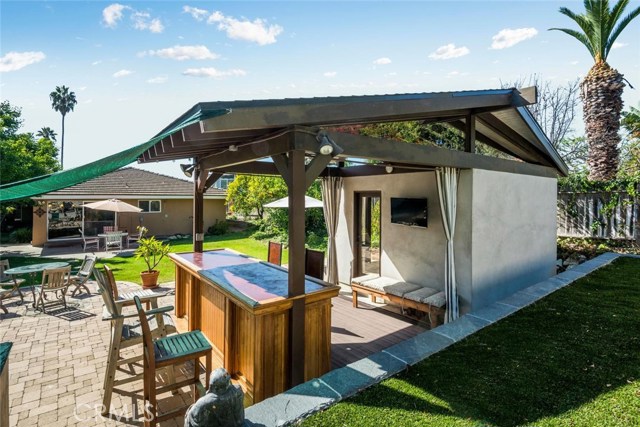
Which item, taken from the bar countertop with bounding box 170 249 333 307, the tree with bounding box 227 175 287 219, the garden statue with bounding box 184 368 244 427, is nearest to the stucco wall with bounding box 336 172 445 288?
the bar countertop with bounding box 170 249 333 307

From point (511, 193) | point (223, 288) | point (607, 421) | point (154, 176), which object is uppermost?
point (154, 176)

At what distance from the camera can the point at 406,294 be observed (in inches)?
249

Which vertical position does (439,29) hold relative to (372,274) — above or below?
above

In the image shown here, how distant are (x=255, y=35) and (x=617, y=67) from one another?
11612 millimetres

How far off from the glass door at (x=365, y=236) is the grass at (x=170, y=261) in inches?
142

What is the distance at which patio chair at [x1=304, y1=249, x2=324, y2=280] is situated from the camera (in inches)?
234

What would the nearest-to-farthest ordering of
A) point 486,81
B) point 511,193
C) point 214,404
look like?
1. point 214,404
2. point 511,193
3. point 486,81

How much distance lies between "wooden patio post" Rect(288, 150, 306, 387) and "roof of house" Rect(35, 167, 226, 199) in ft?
53.4

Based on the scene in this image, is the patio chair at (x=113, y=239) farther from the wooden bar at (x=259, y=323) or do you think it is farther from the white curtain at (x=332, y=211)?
the wooden bar at (x=259, y=323)

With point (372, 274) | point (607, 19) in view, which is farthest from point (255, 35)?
point (607, 19)

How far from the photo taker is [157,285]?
884cm

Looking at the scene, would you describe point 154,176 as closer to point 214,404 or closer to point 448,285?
point 448,285

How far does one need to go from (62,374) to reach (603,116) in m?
15.5

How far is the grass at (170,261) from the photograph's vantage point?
1023 centimetres
